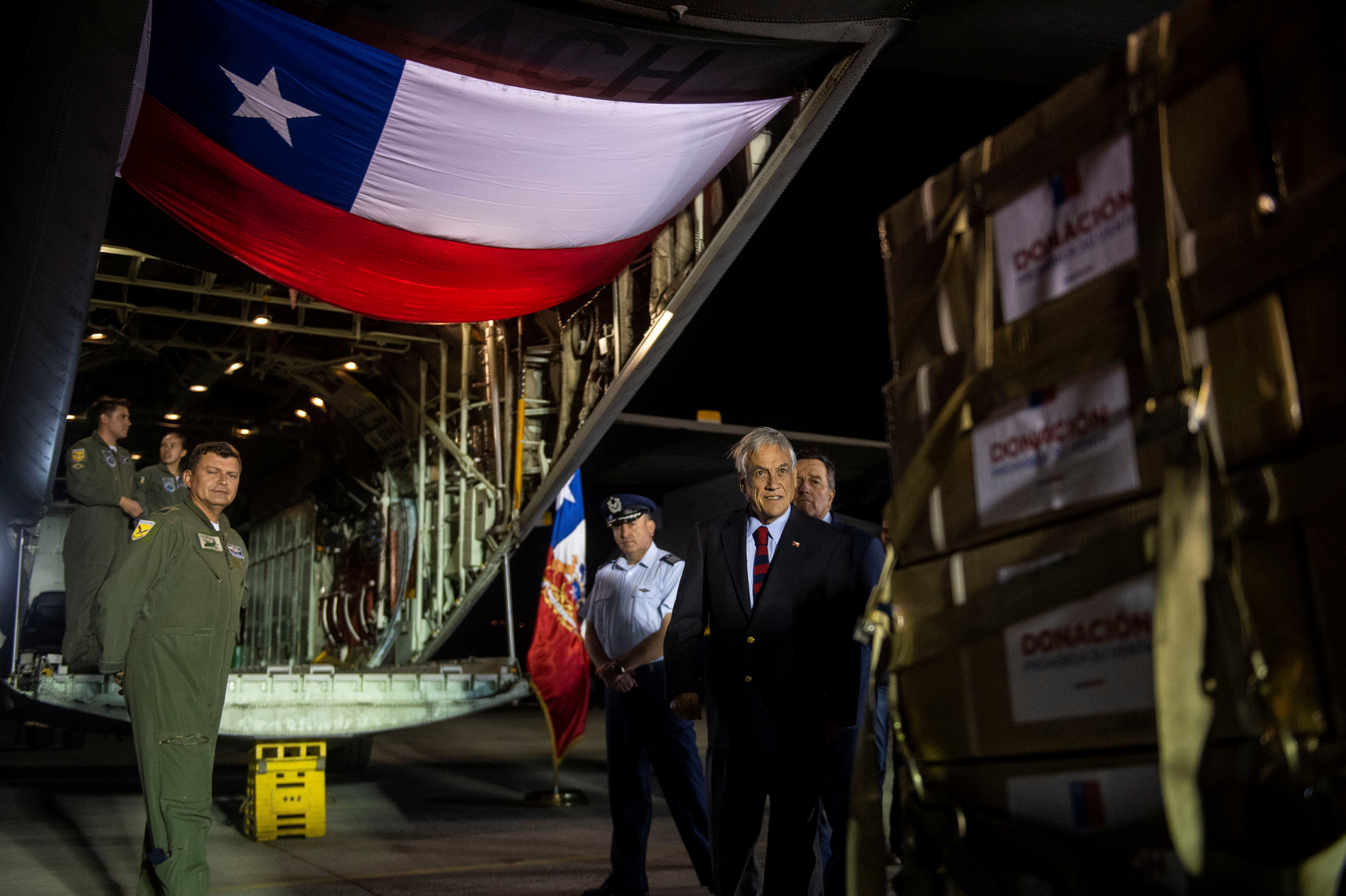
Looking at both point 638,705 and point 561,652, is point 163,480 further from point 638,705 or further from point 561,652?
point 638,705

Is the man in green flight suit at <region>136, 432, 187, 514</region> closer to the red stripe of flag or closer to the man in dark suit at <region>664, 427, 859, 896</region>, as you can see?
the red stripe of flag

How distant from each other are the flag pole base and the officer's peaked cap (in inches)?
123

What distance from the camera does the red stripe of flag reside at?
6766 millimetres

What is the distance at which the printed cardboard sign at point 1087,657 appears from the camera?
6.14ft

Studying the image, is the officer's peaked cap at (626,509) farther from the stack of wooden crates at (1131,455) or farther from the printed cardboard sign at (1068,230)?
the printed cardboard sign at (1068,230)

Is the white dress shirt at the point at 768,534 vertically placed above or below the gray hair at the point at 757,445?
below

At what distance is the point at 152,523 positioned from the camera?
4.29 meters

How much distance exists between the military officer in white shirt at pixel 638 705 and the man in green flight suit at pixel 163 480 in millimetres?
5210

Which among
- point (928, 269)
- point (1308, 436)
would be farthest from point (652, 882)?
point (1308, 436)

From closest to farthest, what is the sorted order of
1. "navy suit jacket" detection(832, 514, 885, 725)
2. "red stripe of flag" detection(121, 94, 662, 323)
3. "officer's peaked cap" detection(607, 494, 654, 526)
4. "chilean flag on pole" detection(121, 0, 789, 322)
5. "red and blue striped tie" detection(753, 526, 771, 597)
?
"red and blue striped tie" detection(753, 526, 771, 597), "navy suit jacket" detection(832, 514, 885, 725), "officer's peaked cap" detection(607, 494, 654, 526), "chilean flag on pole" detection(121, 0, 789, 322), "red stripe of flag" detection(121, 94, 662, 323)

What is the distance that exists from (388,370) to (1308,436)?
12759 mm

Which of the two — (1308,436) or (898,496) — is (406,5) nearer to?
(898,496)

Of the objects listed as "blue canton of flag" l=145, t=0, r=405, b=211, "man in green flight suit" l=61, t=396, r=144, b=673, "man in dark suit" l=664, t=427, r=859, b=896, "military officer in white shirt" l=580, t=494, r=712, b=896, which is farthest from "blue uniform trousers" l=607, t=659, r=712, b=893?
"man in green flight suit" l=61, t=396, r=144, b=673

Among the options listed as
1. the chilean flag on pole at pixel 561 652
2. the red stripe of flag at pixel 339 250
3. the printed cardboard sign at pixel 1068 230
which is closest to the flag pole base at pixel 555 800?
the chilean flag on pole at pixel 561 652
